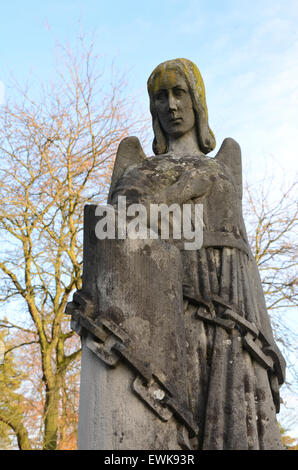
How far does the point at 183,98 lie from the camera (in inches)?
172

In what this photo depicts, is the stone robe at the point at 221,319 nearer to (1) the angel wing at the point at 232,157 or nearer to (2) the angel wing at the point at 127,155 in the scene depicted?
(2) the angel wing at the point at 127,155

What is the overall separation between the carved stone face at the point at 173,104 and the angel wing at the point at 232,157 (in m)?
0.32

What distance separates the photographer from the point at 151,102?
449 centimetres

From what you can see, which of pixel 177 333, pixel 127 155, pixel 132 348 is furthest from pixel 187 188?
pixel 132 348

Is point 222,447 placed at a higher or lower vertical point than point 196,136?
lower

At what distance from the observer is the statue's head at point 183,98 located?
14.2ft

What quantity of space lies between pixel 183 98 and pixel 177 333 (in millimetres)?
2010

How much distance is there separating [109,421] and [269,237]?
12.4 m

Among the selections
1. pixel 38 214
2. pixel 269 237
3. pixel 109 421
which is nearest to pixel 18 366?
pixel 38 214

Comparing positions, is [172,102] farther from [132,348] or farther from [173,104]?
[132,348]

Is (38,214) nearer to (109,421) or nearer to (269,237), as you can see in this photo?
(269,237)

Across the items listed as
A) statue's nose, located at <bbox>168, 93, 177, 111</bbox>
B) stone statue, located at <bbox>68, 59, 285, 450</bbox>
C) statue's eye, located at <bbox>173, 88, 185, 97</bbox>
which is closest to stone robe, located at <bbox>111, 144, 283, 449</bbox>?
stone statue, located at <bbox>68, 59, 285, 450</bbox>

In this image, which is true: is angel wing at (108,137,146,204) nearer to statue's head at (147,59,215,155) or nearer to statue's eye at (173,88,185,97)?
statue's head at (147,59,215,155)

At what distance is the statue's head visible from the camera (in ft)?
14.2
